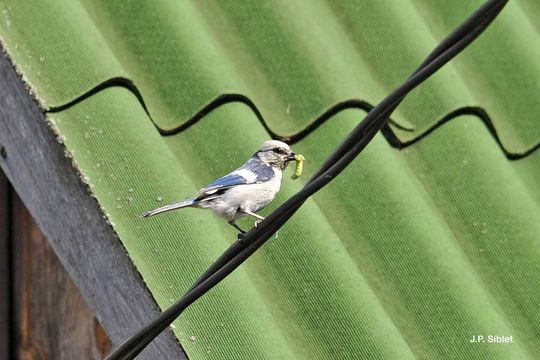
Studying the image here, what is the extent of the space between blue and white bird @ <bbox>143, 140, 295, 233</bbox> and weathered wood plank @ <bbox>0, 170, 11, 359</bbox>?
1.01 m

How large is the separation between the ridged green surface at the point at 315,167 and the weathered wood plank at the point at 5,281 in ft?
2.66

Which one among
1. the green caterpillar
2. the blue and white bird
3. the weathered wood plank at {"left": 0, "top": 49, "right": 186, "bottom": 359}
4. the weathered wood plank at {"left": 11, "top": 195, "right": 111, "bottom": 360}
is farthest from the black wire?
the weathered wood plank at {"left": 11, "top": 195, "right": 111, "bottom": 360}

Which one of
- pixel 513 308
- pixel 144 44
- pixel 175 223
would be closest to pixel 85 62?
pixel 144 44

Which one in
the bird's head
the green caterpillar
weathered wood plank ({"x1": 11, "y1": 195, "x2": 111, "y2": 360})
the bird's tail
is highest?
the bird's tail

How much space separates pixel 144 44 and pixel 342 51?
0.63m

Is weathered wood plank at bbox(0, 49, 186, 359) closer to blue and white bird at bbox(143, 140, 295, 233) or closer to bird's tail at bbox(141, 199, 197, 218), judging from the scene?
bird's tail at bbox(141, 199, 197, 218)

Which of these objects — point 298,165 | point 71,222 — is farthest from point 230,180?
point 71,222

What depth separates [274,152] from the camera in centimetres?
306

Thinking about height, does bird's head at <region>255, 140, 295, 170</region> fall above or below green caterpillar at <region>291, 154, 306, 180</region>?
above

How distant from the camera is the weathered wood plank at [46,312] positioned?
384cm

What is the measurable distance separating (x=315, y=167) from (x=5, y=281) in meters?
1.21

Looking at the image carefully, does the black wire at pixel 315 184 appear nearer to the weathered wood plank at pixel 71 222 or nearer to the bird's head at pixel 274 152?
the weathered wood plank at pixel 71 222

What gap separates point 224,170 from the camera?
10.3 feet

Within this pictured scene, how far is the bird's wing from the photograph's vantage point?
2980mm
